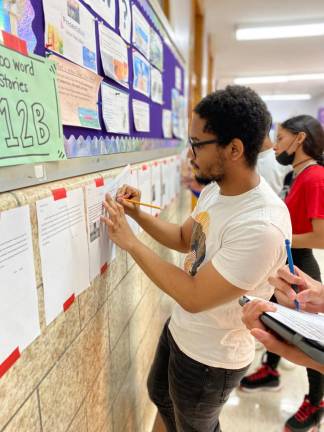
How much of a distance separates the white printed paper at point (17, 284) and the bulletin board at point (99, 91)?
0.06m

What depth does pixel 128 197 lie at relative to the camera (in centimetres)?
102

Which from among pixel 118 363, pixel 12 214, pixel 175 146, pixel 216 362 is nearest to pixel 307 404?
pixel 216 362

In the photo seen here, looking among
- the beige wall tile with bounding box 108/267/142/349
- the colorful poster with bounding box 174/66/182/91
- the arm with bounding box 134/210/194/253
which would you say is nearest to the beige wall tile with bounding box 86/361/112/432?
the beige wall tile with bounding box 108/267/142/349

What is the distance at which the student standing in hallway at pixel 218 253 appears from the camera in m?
0.81

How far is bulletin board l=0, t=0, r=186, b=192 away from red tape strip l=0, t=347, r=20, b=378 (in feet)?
0.88

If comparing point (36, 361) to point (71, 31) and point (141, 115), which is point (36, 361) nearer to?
point (71, 31)

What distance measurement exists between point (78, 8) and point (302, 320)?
82cm

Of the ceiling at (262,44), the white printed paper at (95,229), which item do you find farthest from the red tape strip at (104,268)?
the ceiling at (262,44)

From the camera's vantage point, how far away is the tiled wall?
56cm

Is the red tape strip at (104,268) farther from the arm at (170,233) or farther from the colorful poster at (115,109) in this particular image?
the colorful poster at (115,109)

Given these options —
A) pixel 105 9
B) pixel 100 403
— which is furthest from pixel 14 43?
pixel 100 403

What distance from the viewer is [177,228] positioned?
1255 millimetres

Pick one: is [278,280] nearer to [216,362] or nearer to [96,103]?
[216,362]

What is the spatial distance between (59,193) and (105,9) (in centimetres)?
56
